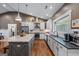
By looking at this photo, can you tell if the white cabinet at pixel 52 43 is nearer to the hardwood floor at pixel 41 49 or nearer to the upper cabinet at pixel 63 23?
the hardwood floor at pixel 41 49

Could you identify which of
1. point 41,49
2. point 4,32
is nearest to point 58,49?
point 41,49

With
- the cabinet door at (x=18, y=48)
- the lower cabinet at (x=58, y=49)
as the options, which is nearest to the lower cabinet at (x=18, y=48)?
the cabinet door at (x=18, y=48)

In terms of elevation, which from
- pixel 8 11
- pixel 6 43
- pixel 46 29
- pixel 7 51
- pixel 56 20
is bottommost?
pixel 7 51

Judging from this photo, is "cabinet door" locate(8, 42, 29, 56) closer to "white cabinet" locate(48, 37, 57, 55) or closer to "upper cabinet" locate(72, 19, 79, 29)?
"white cabinet" locate(48, 37, 57, 55)

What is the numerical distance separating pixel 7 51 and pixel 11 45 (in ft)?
0.54

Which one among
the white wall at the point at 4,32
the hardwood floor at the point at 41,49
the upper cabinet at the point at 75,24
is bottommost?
the hardwood floor at the point at 41,49

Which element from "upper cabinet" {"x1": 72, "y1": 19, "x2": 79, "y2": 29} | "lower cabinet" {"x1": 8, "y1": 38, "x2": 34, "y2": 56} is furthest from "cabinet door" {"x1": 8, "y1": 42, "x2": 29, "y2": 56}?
"upper cabinet" {"x1": 72, "y1": 19, "x2": 79, "y2": 29}

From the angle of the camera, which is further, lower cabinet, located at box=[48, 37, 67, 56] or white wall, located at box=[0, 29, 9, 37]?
white wall, located at box=[0, 29, 9, 37]

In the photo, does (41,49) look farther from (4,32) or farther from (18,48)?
(4,32)

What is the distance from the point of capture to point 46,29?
2398 mm

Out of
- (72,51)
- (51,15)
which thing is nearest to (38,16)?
(51,15)

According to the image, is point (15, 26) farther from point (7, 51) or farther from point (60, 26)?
point (60, 26)

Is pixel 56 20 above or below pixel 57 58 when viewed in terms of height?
above

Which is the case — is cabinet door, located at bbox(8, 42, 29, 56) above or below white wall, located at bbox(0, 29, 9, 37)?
below
